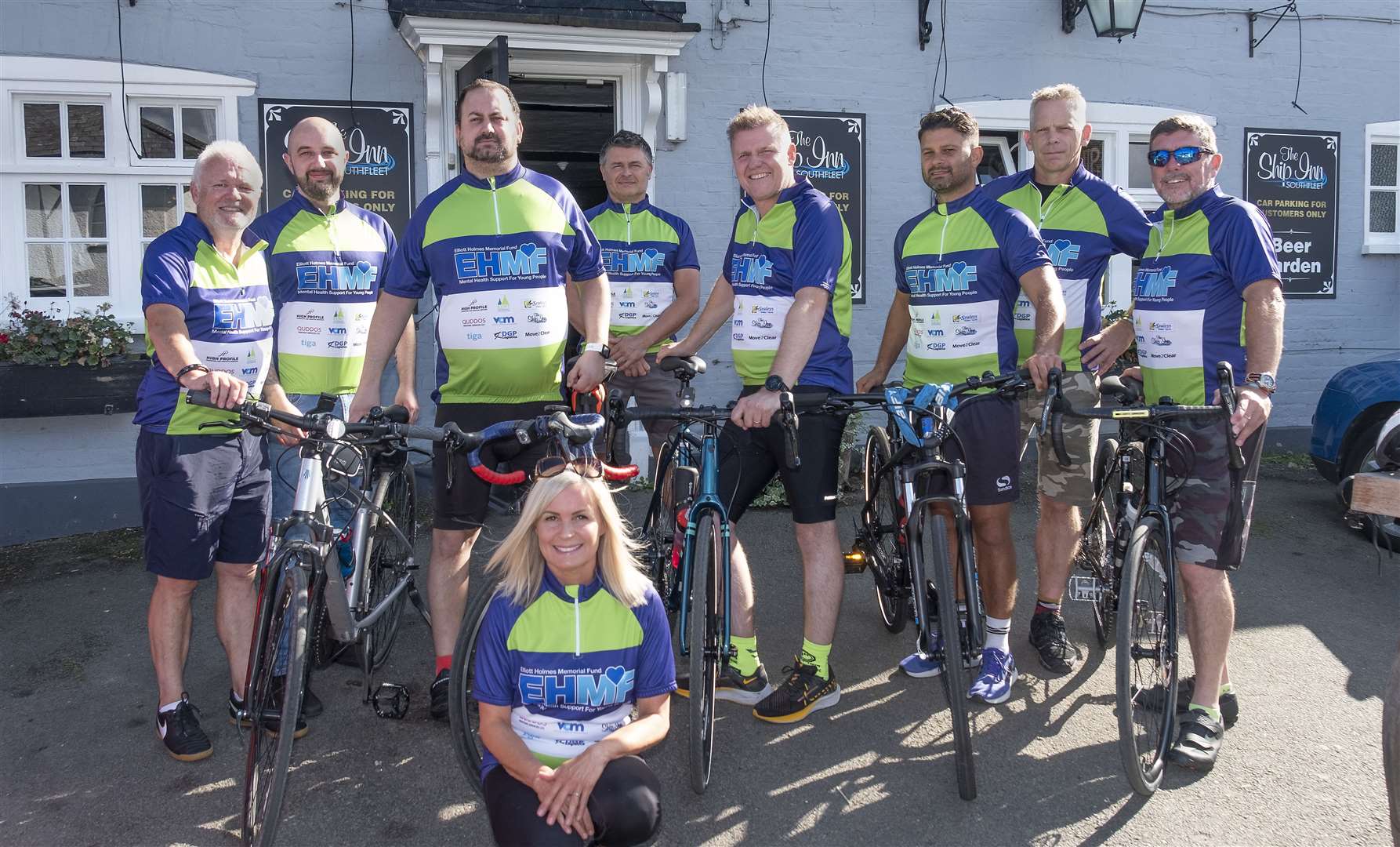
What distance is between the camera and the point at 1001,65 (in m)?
8.13

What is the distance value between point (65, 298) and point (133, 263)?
1.47 feet

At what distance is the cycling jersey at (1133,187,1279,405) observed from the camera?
3660mm

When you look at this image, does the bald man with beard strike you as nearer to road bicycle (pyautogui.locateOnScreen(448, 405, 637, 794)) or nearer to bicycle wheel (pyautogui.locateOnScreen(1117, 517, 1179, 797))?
road bicycle (pyautogui.locateOnScreen(448, 405, 637, 794))

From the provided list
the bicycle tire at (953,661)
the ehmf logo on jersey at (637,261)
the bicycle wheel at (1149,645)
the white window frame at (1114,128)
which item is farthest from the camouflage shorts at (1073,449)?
the white window frame at (1114,128)

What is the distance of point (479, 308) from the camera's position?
3816 millimetres

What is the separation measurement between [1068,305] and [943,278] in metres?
0.70

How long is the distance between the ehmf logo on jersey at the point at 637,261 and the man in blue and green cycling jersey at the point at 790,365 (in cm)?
138

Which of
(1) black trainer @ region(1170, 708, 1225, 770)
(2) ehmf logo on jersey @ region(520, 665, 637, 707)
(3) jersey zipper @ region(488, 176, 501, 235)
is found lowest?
(1) black trainer @ region(1170, 708, 1225, 770)

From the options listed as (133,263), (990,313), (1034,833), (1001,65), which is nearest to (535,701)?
(1034,833)

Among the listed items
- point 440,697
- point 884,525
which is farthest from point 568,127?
point 440,697

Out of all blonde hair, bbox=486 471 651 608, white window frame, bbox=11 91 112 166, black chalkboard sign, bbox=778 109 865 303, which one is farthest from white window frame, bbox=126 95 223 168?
blonde hair, bbox=486 471 651 608

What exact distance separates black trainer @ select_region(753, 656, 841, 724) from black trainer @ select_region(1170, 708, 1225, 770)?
3.85 feet

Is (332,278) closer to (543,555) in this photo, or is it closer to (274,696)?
(274,696)

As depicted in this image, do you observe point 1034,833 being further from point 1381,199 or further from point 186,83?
point 1381,199
